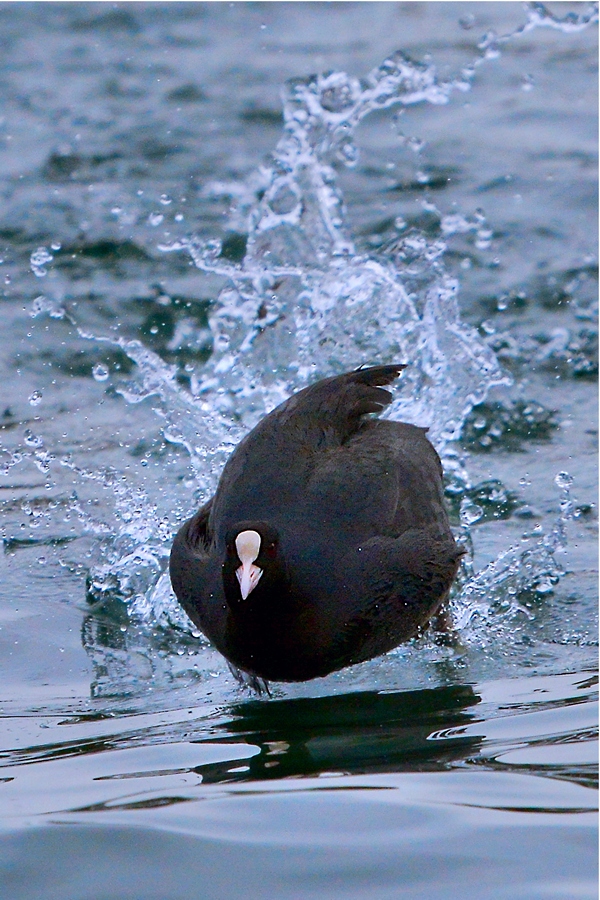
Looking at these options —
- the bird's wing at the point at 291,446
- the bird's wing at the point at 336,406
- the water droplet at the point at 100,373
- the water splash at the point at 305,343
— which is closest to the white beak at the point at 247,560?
the bird's wing at the point at 291,446

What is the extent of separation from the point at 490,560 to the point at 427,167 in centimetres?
504

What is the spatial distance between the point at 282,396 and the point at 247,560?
10.1ft

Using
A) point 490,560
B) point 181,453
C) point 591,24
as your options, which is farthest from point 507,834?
point 591,24

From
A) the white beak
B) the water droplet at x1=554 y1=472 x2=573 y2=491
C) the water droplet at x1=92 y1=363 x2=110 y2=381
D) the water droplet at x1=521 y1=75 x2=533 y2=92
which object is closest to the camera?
the white beak

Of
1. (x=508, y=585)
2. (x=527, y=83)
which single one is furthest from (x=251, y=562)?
(x=527, y=83)

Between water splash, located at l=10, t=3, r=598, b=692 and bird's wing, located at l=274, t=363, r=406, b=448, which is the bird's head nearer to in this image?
bird's wing, located at l=274, t=363, r=406, b=448

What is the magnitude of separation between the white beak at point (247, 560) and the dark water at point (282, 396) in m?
0.43

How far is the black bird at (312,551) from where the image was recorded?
3521mm

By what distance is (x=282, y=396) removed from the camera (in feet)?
21.0

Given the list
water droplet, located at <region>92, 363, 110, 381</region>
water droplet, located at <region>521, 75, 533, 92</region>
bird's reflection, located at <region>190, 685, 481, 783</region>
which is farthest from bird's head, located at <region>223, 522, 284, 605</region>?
water droplet, located at <region>521, 75, 533, 92</region>

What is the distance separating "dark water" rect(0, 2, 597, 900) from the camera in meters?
2.44

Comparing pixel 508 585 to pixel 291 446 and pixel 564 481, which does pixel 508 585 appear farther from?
pixel 291 446

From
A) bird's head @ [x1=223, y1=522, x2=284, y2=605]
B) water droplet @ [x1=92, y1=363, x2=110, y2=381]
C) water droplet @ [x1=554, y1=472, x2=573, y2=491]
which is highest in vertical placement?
water droplet @ [x1=92, y1=363, x2=110, y2=381]

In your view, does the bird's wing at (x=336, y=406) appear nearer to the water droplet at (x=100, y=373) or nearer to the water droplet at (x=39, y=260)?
the water droplet at (x=100, y=373)
